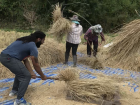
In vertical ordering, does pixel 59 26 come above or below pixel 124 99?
above

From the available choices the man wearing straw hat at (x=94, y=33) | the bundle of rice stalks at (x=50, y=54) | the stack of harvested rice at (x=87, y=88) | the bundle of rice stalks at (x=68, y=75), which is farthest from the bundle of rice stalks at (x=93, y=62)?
the bundle of rice stalks at (x=68, y=75)

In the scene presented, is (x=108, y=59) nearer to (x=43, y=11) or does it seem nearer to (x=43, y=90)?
(x=43, y=90)

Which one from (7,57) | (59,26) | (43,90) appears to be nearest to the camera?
(7,57)

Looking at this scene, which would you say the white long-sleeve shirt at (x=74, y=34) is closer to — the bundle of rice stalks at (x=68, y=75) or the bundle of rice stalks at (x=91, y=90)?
the bundle of rice stalks at (x=68, y=75)

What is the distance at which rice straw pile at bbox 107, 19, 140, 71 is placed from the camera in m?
4.51

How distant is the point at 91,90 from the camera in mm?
2449

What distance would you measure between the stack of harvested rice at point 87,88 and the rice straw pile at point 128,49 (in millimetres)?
2193

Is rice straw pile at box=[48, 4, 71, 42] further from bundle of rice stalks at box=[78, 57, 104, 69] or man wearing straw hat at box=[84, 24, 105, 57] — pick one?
bundle of rice stalks at box=[78, 57, 104, 69]

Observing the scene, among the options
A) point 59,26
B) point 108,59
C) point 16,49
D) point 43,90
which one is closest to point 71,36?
point 59,26

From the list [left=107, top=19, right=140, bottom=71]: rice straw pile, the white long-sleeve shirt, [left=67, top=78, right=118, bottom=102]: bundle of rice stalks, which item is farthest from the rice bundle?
[left=67, top=78, right=118, bottom=102]: bundle of rice stalks

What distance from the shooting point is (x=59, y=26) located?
4.09 m

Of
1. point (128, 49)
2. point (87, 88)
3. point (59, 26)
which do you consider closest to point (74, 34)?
point (59, 26)

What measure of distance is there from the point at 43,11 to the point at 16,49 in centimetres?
1278

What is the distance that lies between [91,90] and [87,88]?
7cm
